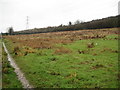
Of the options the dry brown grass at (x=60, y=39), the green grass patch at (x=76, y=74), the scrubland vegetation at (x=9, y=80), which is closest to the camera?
the green grass patch at (x=76, y=74)

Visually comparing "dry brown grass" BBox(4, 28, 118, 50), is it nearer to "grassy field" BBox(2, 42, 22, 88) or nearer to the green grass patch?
the green grass patch

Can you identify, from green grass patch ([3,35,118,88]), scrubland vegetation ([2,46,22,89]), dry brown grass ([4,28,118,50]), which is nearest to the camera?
green grass patch ([3,35,118,88])

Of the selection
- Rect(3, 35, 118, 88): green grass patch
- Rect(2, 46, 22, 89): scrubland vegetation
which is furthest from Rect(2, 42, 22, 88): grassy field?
Rect(3, 35, 118, 88): green grass patch

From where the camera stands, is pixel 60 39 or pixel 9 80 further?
pixel 60 39

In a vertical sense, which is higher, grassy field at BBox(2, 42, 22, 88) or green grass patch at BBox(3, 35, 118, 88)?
green grass patch at BBox(3, 35, 118, 88)

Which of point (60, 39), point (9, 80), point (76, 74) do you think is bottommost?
point (9, 80)

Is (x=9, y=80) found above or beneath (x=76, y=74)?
beneath

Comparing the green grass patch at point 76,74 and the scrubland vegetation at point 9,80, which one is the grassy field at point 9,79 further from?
the green grass patch at point 76,74

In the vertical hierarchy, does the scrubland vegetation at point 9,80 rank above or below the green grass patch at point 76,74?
below

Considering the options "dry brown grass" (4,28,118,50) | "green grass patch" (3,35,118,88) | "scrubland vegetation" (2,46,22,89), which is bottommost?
"scrubland vegetation" (2,46,22,89)

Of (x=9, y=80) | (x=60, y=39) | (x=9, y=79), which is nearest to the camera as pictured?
(x=9, y=80)

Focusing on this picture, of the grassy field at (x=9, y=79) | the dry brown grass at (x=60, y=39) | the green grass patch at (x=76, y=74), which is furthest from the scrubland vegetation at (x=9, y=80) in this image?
the dry brown grass at (x=60, y=39)

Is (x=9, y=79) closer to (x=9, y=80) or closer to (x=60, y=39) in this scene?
(x=9, y=80)

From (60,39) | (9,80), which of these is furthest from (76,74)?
(60,39)
